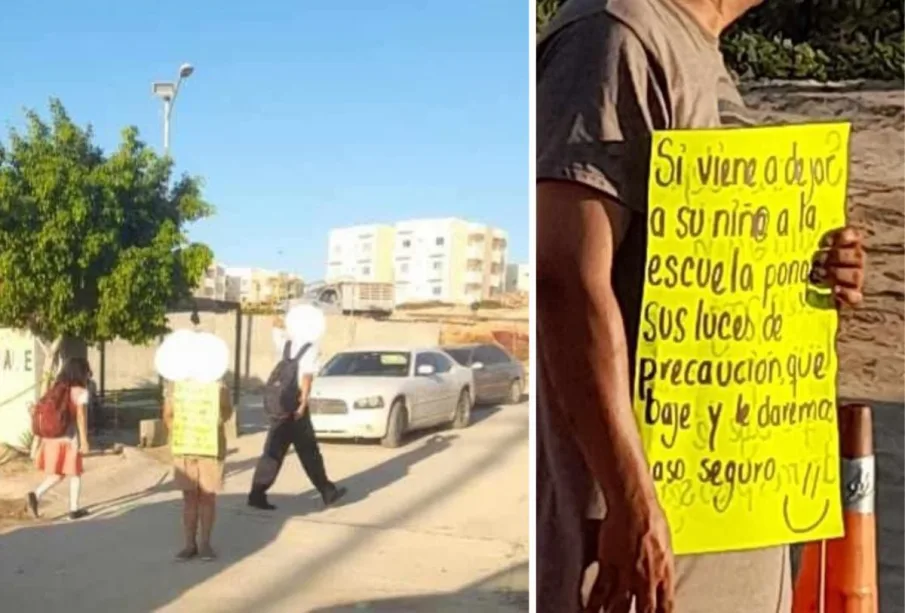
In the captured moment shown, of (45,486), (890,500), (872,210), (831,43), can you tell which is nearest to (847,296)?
(872,210)

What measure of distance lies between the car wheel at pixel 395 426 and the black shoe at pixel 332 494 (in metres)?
0.14

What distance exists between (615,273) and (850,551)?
2.98ft

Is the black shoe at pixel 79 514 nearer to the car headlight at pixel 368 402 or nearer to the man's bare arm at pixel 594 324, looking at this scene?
the car headlight at pixel 368 402

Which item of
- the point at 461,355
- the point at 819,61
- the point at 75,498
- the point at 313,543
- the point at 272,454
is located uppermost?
the point at 819,61

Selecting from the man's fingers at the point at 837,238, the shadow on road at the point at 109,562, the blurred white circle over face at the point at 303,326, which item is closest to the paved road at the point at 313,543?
the shadow on road at the point at 109,562

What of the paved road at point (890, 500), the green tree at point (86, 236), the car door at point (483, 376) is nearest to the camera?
the green tree at point (86, 236)

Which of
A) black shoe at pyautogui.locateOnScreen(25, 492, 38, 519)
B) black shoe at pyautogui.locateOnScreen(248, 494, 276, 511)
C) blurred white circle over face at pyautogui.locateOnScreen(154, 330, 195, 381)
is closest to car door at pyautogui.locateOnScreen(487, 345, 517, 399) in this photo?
black shoe at pyautogui.locateOnScreen(248, 494, 276, 511)

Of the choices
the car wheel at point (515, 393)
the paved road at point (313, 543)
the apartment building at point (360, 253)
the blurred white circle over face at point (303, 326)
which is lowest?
the paved road at point (313, 543)

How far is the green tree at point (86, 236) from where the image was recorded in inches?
111

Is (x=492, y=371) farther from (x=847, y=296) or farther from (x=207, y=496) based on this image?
(x=847, y=296)

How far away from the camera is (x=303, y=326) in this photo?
286cm

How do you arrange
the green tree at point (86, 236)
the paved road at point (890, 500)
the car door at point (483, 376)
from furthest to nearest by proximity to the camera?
the paved road at point (890, 500) < the car door at point (483, 376) < the green tree at point (86, 236)

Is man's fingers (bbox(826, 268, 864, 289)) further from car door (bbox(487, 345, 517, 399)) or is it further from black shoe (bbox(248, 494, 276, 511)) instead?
black shoe (bbox(248, 494, 276, 511))

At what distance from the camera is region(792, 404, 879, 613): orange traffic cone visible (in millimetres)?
3016
